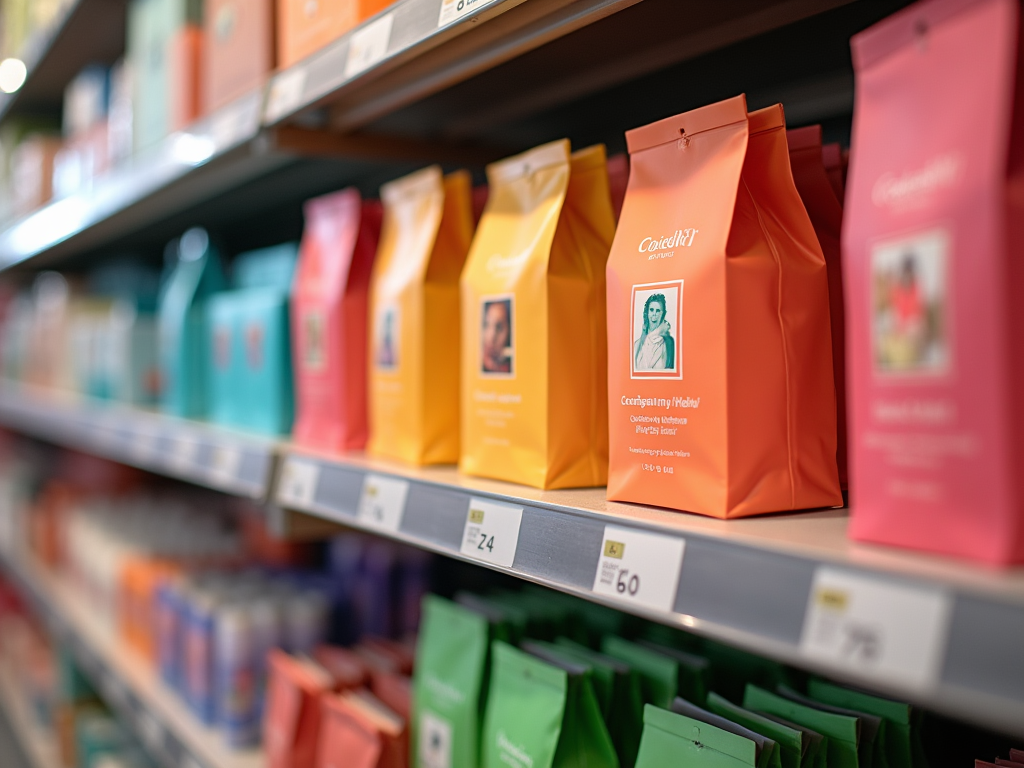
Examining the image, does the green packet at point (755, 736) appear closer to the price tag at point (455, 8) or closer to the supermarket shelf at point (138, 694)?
the price tag at point (455, 8)

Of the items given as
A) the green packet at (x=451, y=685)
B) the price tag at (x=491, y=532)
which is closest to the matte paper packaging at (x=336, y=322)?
the green packet at (x=451, y=685)

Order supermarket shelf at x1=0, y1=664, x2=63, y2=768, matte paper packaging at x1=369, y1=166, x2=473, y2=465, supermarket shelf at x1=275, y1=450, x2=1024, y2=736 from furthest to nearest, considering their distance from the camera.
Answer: supermarket shelf at x1=0, y1=664, x2=63, y2=768 → matte paper packaging at x1=369, y1=166, x2=473, y2=465 → supermarket shelf at x1=275, y1=450, x2=1024, y2=736

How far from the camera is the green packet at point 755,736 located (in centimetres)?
76

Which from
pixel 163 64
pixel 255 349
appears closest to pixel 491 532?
pixel 255 349

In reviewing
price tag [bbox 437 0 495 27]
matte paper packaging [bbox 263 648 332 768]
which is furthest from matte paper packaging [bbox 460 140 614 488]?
matte paper packaging [bbox 263 648 332 768]

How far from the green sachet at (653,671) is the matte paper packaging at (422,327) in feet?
1.06

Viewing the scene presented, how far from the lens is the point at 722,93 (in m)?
1.18

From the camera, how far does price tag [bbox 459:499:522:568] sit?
795 mm

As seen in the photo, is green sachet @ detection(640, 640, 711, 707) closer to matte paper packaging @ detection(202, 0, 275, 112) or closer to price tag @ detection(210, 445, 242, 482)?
price tag @ detection(210, 445, 242, 482)

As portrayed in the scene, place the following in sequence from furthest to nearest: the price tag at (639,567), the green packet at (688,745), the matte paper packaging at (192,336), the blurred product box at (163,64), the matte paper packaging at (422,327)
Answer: the matte paper packaging at (192,336) < the blurred product box at (163,64) < the matte paper packaging at (422,327) < the green packet at (688,745) < the price tag at (639,567)

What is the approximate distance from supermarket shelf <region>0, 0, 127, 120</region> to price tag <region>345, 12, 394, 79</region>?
1611 millimetres

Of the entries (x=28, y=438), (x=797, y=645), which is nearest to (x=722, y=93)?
(x=797, y=645)

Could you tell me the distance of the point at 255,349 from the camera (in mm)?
1567

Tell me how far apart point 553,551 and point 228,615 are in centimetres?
100
